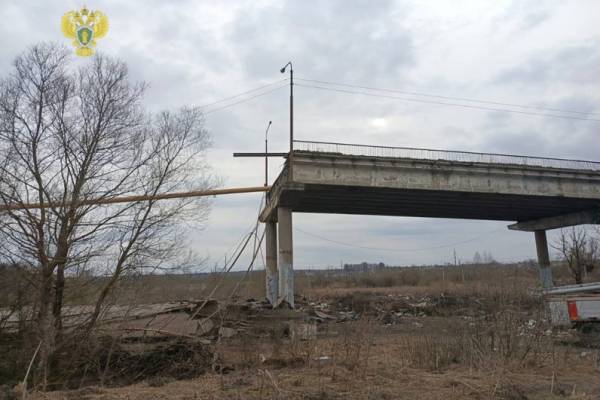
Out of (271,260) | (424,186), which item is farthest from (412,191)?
(271,260)

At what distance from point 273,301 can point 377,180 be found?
832 centimetres

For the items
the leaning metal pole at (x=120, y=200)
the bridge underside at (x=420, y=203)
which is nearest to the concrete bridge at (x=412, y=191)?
the bridge underside at (x=420, y=203)

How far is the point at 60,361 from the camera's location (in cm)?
978

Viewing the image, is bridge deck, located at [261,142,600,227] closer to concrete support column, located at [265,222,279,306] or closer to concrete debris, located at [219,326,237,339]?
concrete support column, located at [265,222,279,306]

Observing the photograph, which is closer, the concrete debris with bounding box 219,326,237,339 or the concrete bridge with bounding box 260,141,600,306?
the concrete debris with bounding box 219,326,237,339

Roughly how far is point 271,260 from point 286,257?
6077 mm

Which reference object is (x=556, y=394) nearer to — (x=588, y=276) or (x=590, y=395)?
(x=590, y=395)

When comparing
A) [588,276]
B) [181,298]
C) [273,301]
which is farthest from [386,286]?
[181,298]

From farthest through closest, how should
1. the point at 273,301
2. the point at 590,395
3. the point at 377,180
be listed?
1. the point at 273,301
2. the point at 377,180
3. the point at 590,395

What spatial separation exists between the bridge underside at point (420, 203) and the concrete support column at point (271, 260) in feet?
4.82

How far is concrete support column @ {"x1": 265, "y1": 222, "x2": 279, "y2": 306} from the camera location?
87.9 ft

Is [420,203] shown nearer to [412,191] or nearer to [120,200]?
[412,191]

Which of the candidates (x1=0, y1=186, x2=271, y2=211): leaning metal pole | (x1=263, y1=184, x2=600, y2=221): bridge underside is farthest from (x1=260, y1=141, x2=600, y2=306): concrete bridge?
(x1=0, y1=186, x2=271, y2=211): leaning metal pole

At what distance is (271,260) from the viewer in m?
28.3
